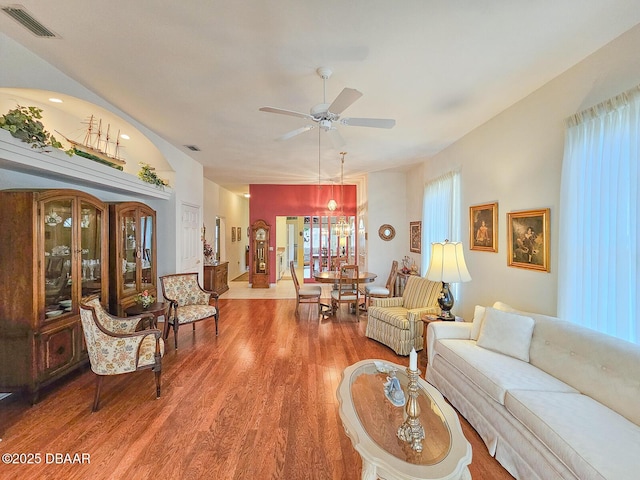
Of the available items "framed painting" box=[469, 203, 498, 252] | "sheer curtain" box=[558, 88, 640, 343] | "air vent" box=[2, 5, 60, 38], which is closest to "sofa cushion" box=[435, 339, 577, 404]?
"sheer curtain" box=[558, 88, 640, 343]

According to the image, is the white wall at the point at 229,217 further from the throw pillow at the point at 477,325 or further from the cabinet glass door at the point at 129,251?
the throw pillow at the point at 477,325

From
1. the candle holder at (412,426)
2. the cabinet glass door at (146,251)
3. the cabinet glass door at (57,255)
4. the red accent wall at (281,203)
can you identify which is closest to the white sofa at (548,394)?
the candle holder at (412,426)

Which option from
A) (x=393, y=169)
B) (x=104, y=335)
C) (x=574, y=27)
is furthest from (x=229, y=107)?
(x=393, y=169)

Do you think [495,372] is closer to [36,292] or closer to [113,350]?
[113,350]

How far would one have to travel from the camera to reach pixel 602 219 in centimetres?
216

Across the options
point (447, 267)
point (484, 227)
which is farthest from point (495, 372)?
point (484, 227)

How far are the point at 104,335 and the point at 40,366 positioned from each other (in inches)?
27.8

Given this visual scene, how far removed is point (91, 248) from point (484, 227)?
4.99m

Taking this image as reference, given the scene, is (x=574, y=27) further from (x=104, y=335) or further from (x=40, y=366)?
(x=40, y=366)

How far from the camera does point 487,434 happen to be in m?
2.03

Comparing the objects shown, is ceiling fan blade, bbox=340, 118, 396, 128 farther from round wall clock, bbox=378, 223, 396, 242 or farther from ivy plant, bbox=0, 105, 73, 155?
round wall clock, bbox=378, 223, 396, 242

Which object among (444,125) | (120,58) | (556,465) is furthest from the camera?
(444,125)

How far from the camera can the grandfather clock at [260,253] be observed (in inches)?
320

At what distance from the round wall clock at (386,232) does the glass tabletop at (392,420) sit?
16.5ft
